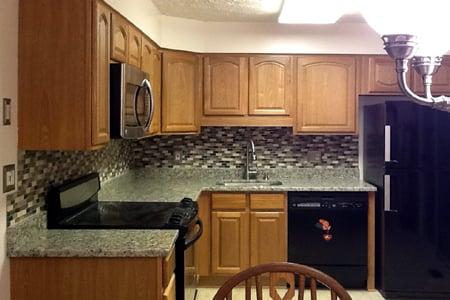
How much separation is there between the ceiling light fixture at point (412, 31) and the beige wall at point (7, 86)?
1.53 metres

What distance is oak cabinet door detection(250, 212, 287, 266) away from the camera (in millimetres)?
4348

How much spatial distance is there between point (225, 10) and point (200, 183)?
1.44m

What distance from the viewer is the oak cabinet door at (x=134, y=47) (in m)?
3.21

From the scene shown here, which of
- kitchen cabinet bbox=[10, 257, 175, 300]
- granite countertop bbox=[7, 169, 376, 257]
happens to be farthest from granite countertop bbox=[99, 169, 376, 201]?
kitchen cabinet bbox=[10, 257, 175, 300]

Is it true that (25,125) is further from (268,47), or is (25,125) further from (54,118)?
(268,47)

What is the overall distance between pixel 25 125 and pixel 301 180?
2.89 m

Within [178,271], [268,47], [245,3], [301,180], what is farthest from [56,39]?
[301,180]

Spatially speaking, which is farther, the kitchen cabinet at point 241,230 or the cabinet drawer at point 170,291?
the kitchen cabinet at point 241,230

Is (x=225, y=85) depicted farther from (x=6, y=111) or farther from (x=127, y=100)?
(x=6, y=111)

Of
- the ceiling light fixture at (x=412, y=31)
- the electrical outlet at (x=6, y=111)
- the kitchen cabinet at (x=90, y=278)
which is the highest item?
the ceiling light fixture at (x=412, y=31)

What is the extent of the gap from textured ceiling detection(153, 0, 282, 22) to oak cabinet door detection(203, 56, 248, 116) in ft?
1.13

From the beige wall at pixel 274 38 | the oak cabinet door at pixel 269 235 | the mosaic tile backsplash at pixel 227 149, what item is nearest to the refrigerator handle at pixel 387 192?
the oak cabinet door at pixel 269 235

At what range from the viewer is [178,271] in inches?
110

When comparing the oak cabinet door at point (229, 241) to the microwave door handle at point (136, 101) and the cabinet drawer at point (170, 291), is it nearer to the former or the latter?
the microwave door handle at point (136, 101)
